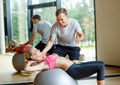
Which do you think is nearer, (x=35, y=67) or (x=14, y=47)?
(x=35, y=67)

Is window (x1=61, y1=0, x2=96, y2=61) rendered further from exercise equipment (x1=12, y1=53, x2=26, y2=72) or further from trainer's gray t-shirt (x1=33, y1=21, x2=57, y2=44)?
exercise equipment (x1=12, y1=53, x2=26, y2=72)

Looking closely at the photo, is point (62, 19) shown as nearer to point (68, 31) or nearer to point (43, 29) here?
point (68, 31)

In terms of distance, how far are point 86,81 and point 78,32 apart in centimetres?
114

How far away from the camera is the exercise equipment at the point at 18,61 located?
456 cm

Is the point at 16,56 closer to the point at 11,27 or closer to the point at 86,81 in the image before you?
the point at 11,27

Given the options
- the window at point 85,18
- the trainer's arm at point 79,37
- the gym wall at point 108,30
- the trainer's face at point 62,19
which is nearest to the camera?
the trainer's face at point 62,19

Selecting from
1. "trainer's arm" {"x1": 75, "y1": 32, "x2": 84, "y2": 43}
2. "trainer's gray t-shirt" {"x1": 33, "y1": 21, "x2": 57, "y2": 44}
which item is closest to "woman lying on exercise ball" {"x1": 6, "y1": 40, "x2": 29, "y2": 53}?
"trainer's gray t-shirt" {"x1": 33, "y1": 21, "x2": 57, "y2": 44}

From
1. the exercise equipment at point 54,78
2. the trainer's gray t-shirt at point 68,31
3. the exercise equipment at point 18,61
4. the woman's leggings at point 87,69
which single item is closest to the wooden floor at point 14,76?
the exercise equipment at point 18,61

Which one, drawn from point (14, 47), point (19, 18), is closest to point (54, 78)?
point (14, 47)

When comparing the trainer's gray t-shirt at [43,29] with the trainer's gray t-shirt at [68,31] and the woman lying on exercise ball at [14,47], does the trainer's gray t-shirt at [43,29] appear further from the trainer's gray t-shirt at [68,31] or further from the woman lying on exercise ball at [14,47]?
the trainer's gray t-shirt at [68,31]

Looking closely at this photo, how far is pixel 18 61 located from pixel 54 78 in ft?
6.60

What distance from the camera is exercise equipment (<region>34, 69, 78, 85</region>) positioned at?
2.69 m

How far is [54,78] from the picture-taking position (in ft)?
8.87

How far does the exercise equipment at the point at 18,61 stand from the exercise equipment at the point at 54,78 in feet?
5.95
